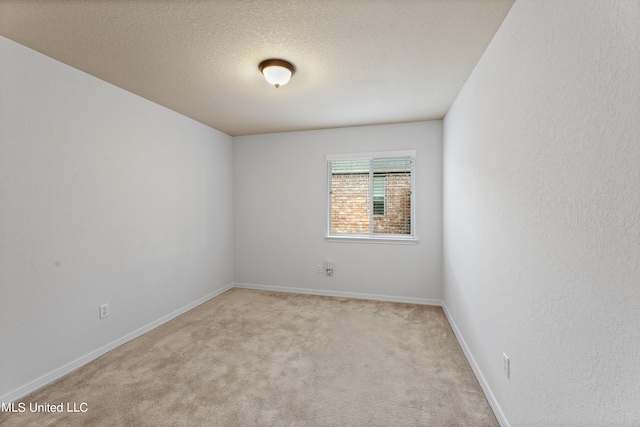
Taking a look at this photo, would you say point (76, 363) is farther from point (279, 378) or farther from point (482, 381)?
point (482, 381)

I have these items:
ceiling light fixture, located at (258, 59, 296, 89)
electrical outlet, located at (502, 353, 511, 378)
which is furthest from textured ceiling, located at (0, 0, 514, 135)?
electrical outlet, located at (502, 353, 511, 378)

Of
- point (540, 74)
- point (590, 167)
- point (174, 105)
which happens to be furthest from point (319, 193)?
point (590, 167)

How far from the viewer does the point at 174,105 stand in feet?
10.5

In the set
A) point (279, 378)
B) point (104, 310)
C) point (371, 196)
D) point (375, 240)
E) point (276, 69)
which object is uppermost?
point (276, 69)

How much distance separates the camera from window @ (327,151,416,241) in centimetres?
396

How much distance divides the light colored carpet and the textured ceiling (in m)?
2.50

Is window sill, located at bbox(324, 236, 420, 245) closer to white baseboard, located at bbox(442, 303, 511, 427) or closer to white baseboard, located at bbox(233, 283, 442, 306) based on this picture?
white baseboard, located at bbox(233, 283, 442, 306)

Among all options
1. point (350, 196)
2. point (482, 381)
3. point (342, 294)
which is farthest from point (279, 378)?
point (350, 196)

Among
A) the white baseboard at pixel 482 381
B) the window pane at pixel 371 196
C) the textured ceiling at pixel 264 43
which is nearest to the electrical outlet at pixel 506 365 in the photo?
the white baseboard at pixel 482 381

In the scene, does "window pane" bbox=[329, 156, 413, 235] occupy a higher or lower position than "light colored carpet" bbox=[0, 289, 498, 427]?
higher

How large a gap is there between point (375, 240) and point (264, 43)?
2.86 m

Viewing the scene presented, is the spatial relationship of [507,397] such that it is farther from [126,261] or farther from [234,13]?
[126,261]

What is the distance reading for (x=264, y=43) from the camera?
1.95 m

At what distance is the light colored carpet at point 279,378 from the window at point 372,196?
1.29 m
